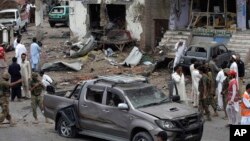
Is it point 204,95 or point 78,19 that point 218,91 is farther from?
point 78,19

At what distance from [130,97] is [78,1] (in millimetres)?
20344

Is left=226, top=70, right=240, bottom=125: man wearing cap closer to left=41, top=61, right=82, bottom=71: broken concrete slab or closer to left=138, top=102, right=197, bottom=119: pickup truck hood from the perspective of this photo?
left=138, top=102, right=197, bottom=119: pickup truck hood

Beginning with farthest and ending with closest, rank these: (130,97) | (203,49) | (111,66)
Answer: (111,66) < (203,49) < (130,97)

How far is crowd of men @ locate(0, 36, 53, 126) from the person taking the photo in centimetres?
1597

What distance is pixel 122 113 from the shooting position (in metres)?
13.1

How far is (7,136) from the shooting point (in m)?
15.2

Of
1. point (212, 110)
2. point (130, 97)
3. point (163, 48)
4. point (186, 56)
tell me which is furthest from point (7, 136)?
point (163, 48)

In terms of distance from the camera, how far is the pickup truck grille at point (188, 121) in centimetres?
1252

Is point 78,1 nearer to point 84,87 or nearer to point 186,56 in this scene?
point 186,56

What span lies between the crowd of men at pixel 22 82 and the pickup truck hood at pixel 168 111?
14.8 ft

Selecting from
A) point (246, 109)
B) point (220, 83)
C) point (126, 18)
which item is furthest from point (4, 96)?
point (126, 18)

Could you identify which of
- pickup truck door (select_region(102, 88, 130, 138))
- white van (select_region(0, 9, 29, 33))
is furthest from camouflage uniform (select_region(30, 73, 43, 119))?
white van (select_region(0, 9, 29, 33))

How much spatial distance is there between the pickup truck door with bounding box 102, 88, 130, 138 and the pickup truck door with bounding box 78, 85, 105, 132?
19cm

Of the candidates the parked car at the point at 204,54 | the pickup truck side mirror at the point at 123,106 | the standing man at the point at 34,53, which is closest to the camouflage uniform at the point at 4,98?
the pickup truck side mirror at the point at 123,106
